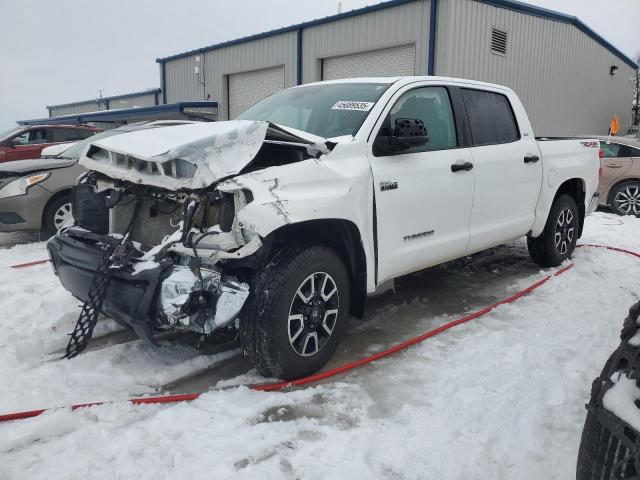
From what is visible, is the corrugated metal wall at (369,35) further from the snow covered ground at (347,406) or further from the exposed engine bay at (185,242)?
the exposed engine bay at (185,242)

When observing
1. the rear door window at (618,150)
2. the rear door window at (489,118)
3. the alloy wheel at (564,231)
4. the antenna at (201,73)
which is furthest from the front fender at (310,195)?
the antenna at (201,73)

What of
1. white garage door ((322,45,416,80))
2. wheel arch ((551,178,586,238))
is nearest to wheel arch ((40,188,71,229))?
wheel arch ((551,178,586,238))

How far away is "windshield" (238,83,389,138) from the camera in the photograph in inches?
149

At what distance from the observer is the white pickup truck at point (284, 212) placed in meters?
2.92

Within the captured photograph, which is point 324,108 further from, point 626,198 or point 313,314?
point 626,198

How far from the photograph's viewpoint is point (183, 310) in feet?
9.33

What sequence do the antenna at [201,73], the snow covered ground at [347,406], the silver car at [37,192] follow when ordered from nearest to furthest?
1. the snow covered ground at [347,406]
2. the silver car at [37,192]
3. the antenna at [201,73]

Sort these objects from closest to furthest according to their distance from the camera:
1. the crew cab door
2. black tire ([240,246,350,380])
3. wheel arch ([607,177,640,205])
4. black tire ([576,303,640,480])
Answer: black tire ([576,303,640,480]), black tire ([240,246,350,380]), the crew cab door, wheel arch ([607,177,640,205])

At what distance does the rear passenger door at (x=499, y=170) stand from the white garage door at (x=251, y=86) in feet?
45.6

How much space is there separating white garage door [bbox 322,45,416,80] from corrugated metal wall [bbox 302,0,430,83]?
18cm

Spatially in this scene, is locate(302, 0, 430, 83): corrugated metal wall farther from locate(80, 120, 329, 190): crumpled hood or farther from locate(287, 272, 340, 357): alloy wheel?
locate(287, 272, 340, 357): alloy wheel

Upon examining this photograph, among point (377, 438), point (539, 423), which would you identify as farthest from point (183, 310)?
point (539, 423)

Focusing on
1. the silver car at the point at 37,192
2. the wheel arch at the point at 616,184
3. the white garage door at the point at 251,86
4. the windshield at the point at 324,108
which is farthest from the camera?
the white garage door at the point at 251,86

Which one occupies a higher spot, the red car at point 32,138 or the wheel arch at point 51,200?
the red car at point 32,138
